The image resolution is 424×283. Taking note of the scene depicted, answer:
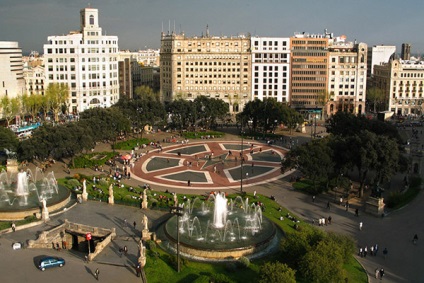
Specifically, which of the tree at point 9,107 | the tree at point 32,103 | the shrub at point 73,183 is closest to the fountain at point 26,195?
the shrub at point 73,183

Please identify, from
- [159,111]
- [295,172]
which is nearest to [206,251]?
[295,172]

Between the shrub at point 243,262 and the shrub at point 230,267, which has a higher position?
the shrub at point 243,262

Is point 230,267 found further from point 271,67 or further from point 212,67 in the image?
point 212,67

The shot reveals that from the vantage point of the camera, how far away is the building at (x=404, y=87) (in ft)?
478

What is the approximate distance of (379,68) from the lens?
6255 inches

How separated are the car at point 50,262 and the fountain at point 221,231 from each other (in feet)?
35.0

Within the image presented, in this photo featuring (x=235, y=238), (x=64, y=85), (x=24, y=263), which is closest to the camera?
(x=24, y=263)

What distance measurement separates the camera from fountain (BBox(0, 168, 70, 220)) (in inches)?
2119

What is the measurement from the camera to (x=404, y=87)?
5743 inches

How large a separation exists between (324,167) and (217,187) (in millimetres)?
15827

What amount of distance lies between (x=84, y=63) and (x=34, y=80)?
55.8ft

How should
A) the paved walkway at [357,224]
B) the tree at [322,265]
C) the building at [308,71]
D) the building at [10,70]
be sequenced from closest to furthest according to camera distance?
the tree at [322,265] → the paved walkway at [357,224] → the building at [10,70] → the building at [308,71]

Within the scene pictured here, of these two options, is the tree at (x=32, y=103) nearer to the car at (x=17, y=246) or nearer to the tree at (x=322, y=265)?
the car at (x=17, y=246)

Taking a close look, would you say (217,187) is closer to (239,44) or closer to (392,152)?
(392,152)
